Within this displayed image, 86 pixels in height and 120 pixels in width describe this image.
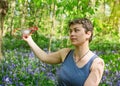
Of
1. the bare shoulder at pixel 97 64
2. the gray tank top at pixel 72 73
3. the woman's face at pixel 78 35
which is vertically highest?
the woman's face at pixel 78 35

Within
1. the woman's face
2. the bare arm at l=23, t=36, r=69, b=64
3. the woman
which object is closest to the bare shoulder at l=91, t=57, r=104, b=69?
the woman

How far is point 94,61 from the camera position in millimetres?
3047

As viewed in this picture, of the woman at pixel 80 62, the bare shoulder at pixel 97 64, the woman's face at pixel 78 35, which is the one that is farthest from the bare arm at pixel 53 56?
the bare shoulder at pixel 97 64

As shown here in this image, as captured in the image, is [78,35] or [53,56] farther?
[53,56]

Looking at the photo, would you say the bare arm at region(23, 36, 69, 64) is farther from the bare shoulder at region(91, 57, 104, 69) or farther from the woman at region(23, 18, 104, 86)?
→ the bare shoulder at region(91, 57, 104, 69)

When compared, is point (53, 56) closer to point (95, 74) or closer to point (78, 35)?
point (78, 35)

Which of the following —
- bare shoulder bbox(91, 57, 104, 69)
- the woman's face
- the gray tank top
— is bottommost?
the gray tank top

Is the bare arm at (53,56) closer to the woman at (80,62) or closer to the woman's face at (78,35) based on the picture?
the woman at (80,62)

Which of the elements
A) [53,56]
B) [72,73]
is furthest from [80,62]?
[53,56]

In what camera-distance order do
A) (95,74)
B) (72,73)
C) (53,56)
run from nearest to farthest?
(95,74) < (72,73) < (53,56)

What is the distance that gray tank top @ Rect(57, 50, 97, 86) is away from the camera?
9.91ft

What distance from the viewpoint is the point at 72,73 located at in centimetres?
307

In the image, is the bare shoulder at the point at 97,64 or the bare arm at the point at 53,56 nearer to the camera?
the bare shoulder at the point at 97,64

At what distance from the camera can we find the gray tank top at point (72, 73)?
3021 mm
